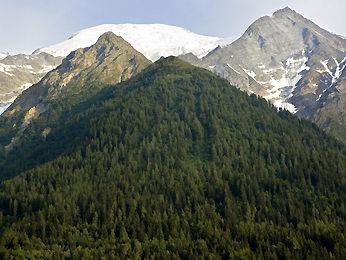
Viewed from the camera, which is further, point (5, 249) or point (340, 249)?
point (340, 249)

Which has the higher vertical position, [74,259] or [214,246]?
[214,246]

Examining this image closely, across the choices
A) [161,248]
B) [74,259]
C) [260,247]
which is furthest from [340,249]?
[74,259]

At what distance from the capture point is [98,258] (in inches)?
7131

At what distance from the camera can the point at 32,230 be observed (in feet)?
651

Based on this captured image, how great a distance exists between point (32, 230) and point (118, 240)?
30.2 metres

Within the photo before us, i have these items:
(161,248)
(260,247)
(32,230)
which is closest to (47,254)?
(32,230)

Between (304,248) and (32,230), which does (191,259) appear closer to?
(304,248)

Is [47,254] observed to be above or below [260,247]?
below

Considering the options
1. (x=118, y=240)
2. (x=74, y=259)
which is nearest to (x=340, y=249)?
(x=118, y=240)

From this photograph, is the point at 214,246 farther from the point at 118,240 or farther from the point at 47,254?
the point at 47,254

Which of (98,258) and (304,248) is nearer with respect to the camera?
(98,258)

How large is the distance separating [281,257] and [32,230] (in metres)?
86.4

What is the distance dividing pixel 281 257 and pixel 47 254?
77393 mm

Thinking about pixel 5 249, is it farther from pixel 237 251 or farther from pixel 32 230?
pixel 237 251
